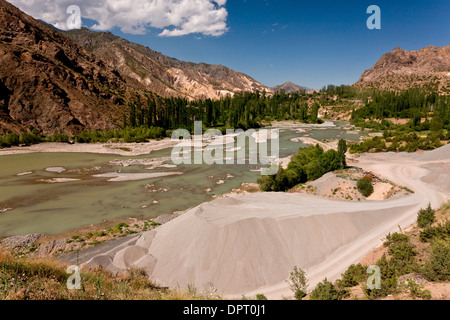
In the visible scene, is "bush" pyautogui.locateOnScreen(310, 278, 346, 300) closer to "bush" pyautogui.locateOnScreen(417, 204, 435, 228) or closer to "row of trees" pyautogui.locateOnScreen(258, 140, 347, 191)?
"bush" pyautogui.locateOnScreen(417, 204, 435, 228)

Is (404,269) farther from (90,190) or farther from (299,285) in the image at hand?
(90,190)

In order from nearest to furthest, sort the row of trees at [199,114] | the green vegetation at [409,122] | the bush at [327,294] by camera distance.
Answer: the bush at [327,294]
the green vegetation at [409,122]
the row of trees at [199,114]

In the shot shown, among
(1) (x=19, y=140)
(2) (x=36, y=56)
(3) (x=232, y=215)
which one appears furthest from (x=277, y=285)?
(2) (x=36, y=56)

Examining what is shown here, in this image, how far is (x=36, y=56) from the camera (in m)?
104

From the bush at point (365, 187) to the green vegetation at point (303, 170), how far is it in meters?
7.70

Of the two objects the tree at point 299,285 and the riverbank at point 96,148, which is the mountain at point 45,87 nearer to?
the riverbank at point 96,148

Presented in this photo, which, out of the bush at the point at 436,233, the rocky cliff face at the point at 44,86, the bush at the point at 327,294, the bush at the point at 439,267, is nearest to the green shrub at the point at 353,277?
the bush at the point at 327,294

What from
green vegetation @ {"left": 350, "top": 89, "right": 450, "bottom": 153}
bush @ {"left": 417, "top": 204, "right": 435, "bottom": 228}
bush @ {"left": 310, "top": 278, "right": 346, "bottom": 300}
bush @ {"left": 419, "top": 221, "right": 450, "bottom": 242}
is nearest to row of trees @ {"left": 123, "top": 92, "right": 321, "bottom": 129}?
green vegetation @ {"left": 350, "top": 89, "right": 450, "bottom": 153}

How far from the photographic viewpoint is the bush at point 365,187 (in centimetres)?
3269

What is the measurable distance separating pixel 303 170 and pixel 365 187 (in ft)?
33.2

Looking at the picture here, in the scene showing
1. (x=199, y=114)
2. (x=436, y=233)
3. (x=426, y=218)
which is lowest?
(x=426, y=218)

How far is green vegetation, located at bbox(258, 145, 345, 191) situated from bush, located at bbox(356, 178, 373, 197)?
7.70m

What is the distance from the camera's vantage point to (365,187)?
108 ft

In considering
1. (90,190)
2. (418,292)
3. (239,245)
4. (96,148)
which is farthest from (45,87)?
(418,292)
